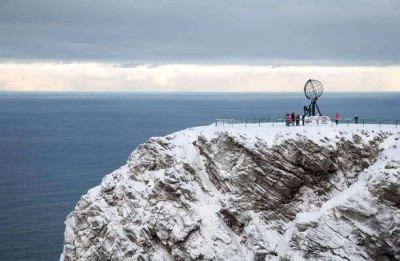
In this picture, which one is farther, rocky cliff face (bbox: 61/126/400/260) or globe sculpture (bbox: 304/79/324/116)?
globe sculpture (bbox: 304/79/324/116)

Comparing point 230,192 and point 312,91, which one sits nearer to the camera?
point 230,192

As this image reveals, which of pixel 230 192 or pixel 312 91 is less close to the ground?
pixel 312 91

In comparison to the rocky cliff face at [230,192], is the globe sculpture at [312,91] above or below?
above

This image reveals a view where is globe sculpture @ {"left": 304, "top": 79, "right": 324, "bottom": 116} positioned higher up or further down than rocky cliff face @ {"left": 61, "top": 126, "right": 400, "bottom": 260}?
higher up

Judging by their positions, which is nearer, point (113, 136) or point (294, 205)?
point (294, 205)

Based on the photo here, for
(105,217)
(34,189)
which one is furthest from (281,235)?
(34,189)

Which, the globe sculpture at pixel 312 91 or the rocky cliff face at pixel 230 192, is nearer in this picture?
the rocky cliff face at pixel 230 192

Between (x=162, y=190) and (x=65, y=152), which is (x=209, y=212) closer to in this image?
(x=162, y=190)

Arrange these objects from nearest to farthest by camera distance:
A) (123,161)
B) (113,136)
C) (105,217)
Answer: (105,217) < (123,161) < (113,136)
